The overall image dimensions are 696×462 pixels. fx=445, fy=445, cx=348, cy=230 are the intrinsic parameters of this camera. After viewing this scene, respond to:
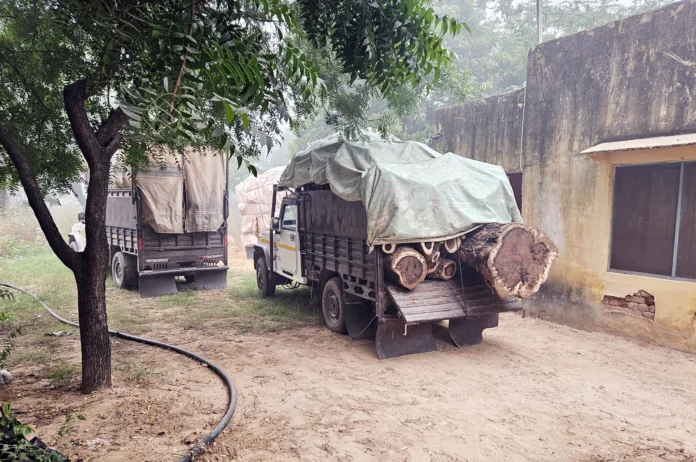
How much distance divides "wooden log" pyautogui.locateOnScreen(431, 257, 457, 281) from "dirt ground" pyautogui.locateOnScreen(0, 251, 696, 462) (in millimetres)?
996

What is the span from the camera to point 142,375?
4.61 m

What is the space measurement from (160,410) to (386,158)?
404cm

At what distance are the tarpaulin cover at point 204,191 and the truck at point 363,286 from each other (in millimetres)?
2183

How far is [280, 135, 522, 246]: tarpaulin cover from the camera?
514 cm

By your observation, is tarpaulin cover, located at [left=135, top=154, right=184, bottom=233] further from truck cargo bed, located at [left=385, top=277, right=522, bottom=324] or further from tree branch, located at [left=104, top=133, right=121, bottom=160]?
truck cargo bed, located at [left=385, top=277, right=522, bottom=324]

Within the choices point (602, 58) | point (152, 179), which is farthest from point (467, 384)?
→ point (152, 179)

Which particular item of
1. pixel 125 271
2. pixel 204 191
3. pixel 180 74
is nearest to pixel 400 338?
pixel 180 74

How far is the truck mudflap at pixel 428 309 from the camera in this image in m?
5.16

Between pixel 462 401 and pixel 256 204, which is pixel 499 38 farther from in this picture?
pixel 462 401

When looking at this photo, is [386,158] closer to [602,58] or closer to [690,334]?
[602,58]

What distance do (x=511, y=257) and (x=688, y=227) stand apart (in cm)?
278

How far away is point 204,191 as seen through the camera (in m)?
9.09

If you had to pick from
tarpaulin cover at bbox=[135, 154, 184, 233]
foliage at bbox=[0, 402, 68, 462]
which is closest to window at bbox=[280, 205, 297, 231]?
tarpaulin cover at bbox=[135, 154, 184, 233]

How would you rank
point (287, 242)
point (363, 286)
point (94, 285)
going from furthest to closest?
point (287, 242) < point (363, 286) < point (94, 285)
